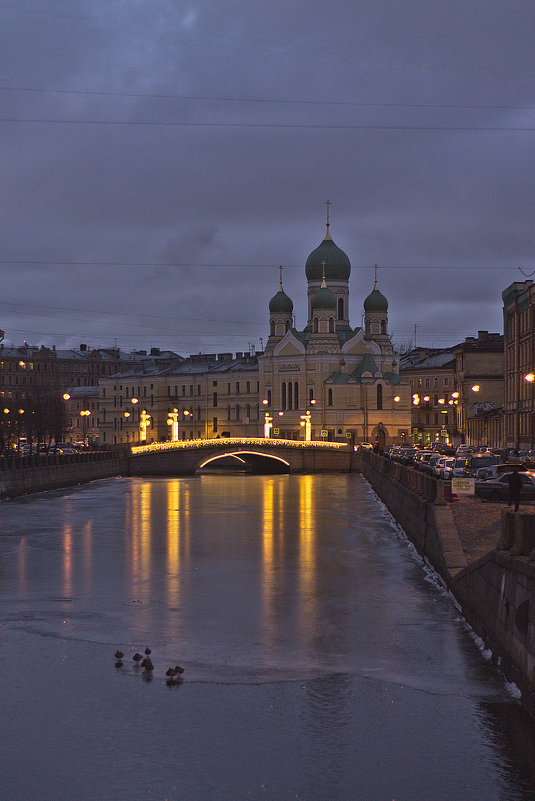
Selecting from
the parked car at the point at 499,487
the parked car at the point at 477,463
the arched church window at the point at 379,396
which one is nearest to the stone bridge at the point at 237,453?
the arched church window at the point at 379,396

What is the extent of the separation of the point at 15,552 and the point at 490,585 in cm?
2412

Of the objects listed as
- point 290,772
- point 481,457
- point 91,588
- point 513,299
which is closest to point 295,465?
point 513,299

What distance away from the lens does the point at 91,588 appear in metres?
34.7

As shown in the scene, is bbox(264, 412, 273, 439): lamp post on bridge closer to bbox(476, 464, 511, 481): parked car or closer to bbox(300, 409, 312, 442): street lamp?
bbox(300, 409, 312, 442): street lamp

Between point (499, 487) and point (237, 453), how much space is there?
2576 inches

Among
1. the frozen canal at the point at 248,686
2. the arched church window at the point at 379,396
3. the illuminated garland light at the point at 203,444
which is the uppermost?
the arched church window at the point at 379,396

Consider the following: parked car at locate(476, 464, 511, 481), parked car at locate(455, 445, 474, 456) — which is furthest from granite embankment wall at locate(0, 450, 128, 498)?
parked car at locate(476, 464, 511, 481)

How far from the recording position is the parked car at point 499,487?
44.9 m

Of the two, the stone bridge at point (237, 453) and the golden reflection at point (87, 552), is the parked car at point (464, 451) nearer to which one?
the stone bridge at point (237, 453)

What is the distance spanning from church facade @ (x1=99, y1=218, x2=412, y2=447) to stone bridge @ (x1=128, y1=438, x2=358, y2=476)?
17401 mm

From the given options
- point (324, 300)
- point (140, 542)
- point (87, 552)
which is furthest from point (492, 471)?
point (324, 300)

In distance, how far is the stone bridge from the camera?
10606 cm

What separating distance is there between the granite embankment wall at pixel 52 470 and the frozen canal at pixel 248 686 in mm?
25736

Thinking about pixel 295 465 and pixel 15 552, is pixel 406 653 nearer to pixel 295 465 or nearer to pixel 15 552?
pixel 15 552
